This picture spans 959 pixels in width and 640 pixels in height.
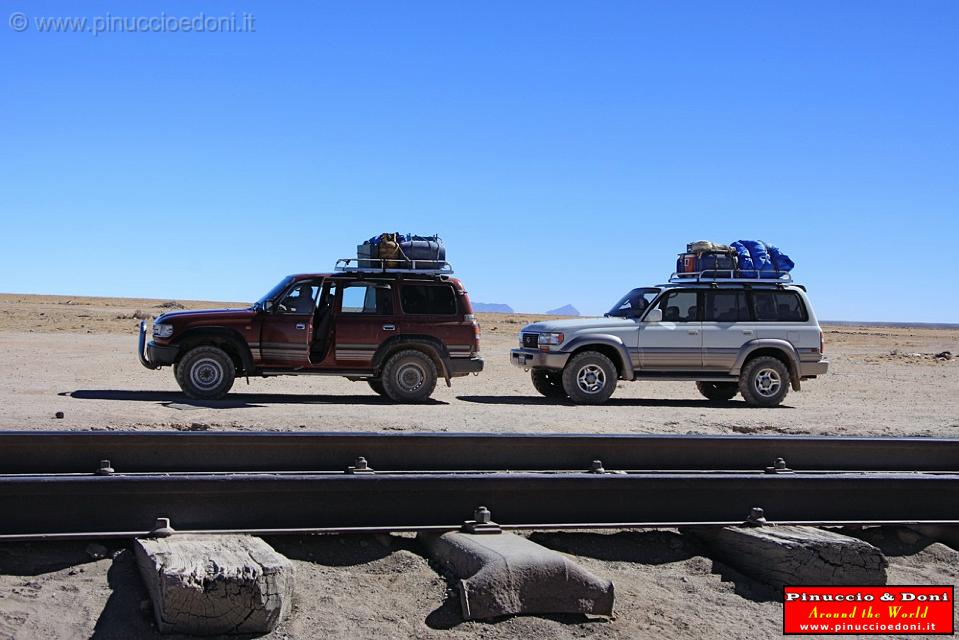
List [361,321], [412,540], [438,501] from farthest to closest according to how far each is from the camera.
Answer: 1. [361,321]
2. [438,501]
3. [412,540]

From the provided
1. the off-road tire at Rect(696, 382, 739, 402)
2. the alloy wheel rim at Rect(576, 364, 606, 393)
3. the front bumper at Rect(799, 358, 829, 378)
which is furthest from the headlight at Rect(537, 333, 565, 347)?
the front bumper at Rect(799, 358, 829, 378)

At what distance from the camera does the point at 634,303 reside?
57.3 ft

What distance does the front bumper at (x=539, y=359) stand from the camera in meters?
16.6

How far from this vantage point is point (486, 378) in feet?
72.7

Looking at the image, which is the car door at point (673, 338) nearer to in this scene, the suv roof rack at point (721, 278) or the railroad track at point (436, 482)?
the suv roof rack at point (721, 278)

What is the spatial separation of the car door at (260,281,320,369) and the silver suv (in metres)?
3.56

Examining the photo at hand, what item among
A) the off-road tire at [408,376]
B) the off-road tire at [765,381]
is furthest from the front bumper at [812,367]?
the off-road tire at [408,376]

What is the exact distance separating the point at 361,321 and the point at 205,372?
2.34 m

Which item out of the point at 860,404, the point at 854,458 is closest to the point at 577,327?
the point at 860,404

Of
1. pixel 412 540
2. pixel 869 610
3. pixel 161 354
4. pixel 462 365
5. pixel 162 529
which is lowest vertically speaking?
pixel 869 610

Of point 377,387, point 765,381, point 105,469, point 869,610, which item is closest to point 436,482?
point 105,469

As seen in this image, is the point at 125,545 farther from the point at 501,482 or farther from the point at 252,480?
the point at 501,482

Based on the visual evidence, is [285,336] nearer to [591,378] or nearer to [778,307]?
[591,378]

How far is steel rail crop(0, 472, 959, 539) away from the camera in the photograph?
19.6 ft
